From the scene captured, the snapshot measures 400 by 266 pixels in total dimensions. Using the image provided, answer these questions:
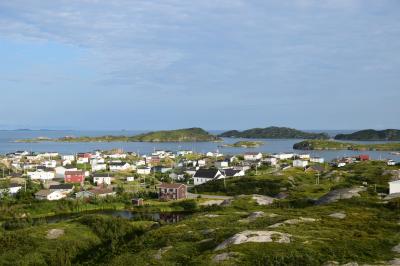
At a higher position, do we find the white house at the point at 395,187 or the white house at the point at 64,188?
the white house at the point at 395,187

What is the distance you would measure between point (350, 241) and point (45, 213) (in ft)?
146

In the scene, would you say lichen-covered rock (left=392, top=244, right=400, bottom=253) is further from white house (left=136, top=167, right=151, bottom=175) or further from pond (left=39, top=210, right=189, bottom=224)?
white house (left=136, top=167, right=151, bottom=175)

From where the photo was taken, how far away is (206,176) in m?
90.8

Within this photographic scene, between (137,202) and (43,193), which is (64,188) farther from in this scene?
(137,202)

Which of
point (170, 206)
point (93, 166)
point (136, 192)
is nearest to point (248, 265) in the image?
point (170, 206)

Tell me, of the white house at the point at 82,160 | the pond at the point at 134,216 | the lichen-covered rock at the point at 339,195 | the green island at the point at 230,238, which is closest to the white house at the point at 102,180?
the pond at the point at 134,216

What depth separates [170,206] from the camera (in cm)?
6494

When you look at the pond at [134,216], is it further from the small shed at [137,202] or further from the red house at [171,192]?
the red house at [171,192]

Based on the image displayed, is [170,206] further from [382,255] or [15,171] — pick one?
[15,171]

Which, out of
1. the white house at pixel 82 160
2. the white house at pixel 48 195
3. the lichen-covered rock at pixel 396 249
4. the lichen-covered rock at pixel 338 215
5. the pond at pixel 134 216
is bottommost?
the pond at pixel 134 216

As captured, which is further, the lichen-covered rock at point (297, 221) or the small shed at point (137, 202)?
the small shed at point (137, 202)

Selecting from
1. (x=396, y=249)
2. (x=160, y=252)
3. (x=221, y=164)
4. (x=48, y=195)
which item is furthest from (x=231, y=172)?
(x=396, y=249)

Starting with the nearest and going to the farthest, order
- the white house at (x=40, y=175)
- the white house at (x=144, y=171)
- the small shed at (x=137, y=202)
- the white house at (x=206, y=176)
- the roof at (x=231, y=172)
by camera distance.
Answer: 1. the small shed at (x=137, y=202)
2. the white house at (x=206, y=176)
3. the white house at (x=40, y=175)
4. the roof at (x=231, y=172)
5. the white house at (x=144, y=171)

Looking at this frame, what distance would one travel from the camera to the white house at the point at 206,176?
90.1m
